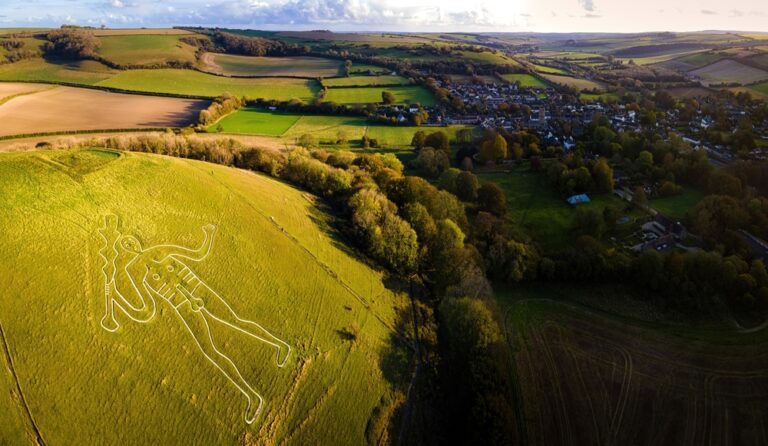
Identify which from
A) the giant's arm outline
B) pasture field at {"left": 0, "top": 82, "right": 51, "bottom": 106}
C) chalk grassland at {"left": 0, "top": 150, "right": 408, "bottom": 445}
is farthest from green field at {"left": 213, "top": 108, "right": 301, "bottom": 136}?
the giant's arm outline

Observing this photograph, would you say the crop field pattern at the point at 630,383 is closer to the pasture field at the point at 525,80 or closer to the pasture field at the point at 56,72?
the pasture field at the point at 525,80

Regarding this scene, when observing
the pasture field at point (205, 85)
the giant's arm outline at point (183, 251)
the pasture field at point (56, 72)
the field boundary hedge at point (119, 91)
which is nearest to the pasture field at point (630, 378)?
the giant's arm outline at point (183, 251)

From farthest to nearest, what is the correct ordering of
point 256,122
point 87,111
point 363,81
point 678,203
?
1. point 363,81
2. point 256,122
3. point 87,111
4. point 678,203

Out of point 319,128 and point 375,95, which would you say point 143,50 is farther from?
point 319,128

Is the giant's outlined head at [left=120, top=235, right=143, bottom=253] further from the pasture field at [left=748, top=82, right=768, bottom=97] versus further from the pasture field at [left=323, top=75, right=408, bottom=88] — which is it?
the pasture field at [left=748, top=82, right=768, bottom=97]

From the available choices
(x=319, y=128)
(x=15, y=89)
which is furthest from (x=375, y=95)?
(x=15, y=89)

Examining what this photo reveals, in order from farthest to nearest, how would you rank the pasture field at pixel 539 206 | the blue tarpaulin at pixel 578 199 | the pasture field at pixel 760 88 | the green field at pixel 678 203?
the pasture field at pixel 760 88, the blue tarpaulin at pixel 578 199, the green field at pixel 678 203, the pasture field at pixel 539 206
